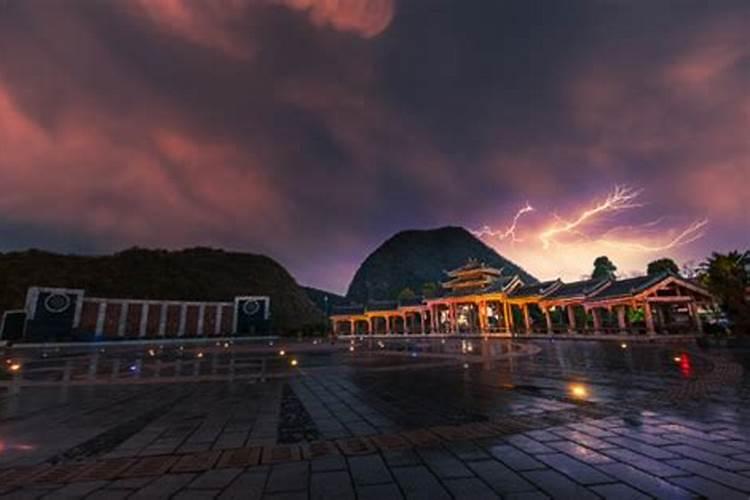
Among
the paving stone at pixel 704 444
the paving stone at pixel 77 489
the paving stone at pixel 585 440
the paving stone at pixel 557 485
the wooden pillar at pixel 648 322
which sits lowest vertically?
the paving stone at pixel 77 489

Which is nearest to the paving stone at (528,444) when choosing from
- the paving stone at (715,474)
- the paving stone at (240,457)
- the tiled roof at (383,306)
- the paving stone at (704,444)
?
the paving stone at (715,474)

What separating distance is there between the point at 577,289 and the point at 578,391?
118ft

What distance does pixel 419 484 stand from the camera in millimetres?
3092

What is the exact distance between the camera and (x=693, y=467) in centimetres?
328

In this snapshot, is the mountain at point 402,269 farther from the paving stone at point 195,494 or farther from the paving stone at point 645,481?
the paving stone at point 195,494

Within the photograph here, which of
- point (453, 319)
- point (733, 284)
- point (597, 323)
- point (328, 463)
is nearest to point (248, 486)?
point (328, 463)

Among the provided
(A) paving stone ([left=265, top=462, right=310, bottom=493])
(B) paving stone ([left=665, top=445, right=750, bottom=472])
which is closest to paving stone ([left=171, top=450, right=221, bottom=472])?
(A) paving stone ([left=265, top=462, right=310, bottom=493])

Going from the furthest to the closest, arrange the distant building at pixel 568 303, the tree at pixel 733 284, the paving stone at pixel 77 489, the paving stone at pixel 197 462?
the distant building at pixel 568 303
the tree at pixel 733 284
the paving stone at pixel 197 462
the paving stone at pixel 77 489

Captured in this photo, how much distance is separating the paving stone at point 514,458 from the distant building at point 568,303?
105ft

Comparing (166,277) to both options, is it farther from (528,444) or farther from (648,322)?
(528,444)

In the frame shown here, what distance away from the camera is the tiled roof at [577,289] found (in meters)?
36.4

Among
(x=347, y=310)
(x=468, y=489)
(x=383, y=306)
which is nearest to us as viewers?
(x=468, y=489)

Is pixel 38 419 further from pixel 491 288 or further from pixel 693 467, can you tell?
pixel 491 288

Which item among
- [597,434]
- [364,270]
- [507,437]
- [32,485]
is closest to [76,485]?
[32,485]
